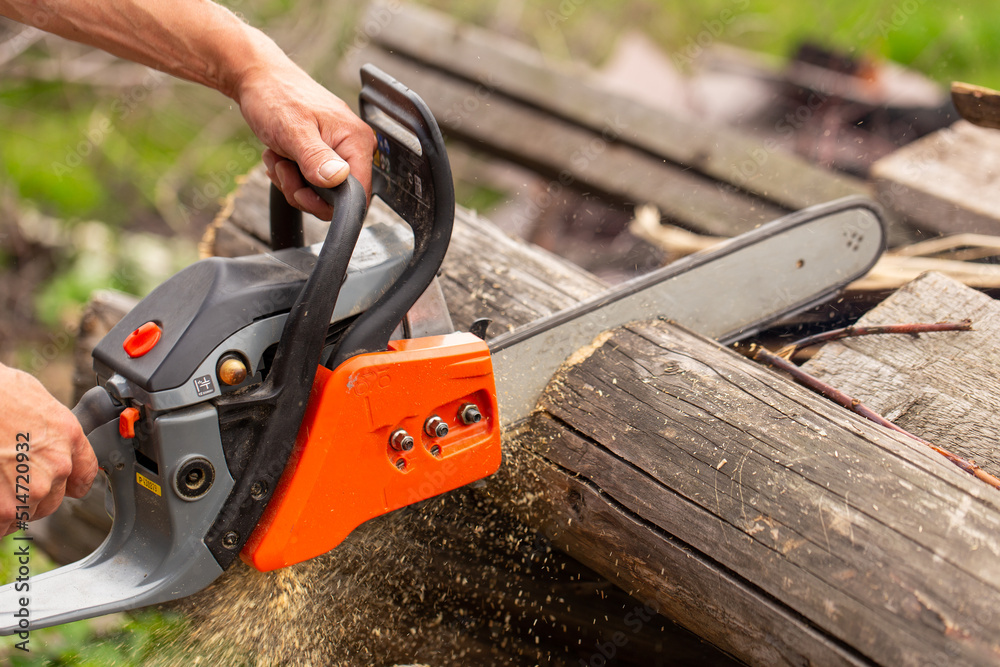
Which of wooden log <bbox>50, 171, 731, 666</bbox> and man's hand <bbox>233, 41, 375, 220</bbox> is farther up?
man's hand <bbox>233, 41, 375, 220</bbox>

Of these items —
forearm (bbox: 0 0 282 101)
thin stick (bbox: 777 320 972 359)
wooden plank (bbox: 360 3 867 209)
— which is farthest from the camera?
wooden plank (bbox: 360 3 867 209)

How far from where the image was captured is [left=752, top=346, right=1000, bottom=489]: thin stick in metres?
1.51

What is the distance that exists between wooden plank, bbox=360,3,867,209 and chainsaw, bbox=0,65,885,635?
2.38 metres

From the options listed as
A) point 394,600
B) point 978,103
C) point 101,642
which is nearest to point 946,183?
point 978,103

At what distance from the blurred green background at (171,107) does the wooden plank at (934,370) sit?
2588mm

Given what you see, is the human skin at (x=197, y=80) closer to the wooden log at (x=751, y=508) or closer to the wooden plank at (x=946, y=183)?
the wooden log at (x=751, y=508)

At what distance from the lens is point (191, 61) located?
1863 millimetres

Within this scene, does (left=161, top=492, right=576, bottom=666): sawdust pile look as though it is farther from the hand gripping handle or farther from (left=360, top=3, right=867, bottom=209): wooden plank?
(left=360, top=3, right=867, bottom=209): wooden plank

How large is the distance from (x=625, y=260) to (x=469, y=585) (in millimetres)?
2267

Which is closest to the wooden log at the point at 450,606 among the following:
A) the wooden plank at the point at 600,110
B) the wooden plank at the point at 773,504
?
the wooden plank at the point at 773,504

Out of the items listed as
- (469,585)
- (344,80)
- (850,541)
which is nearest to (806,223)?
(850,541)

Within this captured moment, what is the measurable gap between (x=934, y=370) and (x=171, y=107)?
5.05 meters

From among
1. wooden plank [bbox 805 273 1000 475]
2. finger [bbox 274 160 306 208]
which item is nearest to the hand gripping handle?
finger [bbox 274 160 306 208]

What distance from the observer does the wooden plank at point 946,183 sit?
3125 millimetres
